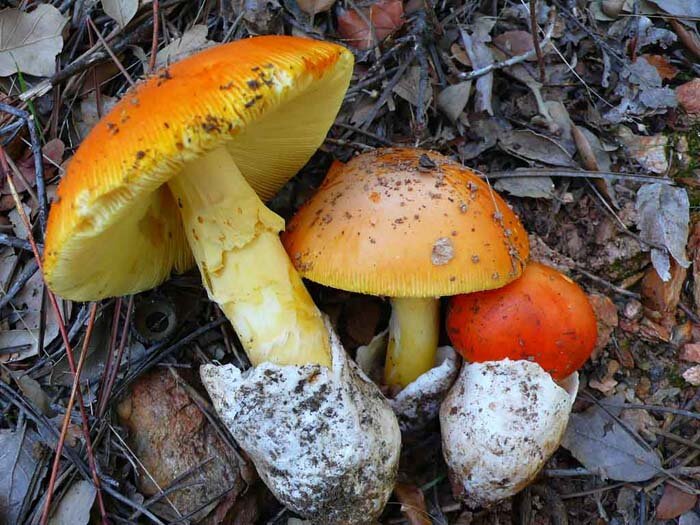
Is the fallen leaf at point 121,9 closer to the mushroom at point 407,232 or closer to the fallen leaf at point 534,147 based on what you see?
the mushroom at point 407,232

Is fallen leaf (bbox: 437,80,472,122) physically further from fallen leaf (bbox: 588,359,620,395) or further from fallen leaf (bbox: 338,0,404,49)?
fallen leaf (bbox: 588,359,620,395)

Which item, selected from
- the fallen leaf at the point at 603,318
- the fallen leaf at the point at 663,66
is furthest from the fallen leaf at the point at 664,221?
the fallen leaf at the point at 663,66

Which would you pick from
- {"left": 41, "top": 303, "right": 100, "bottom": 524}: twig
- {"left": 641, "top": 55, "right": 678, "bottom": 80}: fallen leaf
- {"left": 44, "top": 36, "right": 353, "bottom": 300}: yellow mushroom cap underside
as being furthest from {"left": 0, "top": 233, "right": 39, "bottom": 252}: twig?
{"left": 641, "top": 55, "right": 678, "bottom": 80}: fallen leaf

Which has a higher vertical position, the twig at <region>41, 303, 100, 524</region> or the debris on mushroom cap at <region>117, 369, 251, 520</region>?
the twig at <region>41, 303, 100, 524</region>

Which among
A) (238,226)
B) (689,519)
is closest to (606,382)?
(689,519)

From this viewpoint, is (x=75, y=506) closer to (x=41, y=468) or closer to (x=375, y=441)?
(x=41, y=468)

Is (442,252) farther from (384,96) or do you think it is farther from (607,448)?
(607,448)
